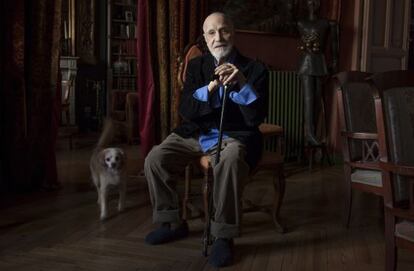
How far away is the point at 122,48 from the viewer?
24.2ft

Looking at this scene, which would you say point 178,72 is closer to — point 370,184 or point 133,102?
point 370,184

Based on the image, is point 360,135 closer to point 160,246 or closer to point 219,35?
point 219,35

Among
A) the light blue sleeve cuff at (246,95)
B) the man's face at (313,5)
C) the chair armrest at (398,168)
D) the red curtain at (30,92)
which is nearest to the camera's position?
the chair armrest at (398,168)

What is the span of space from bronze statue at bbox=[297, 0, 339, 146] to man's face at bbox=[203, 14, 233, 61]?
7.04ft

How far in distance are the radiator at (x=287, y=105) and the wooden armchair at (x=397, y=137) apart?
282 cm

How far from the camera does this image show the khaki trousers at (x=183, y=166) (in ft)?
6.50

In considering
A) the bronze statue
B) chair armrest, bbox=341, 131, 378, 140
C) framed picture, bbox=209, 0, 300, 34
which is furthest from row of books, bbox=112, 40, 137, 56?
chair armrest, bbox=341, 131, 378, 140

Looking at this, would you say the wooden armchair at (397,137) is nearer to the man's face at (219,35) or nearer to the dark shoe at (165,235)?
the man's face at (219,35)

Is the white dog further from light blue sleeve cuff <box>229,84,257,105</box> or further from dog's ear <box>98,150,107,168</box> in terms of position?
light blue sleeve cuff <box>229,84,257,105</box>

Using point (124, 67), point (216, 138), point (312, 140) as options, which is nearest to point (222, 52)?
point (216, 138)

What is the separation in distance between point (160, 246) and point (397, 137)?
1.16 metres

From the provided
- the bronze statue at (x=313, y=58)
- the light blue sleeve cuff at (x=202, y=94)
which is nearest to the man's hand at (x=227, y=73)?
the light blue sleeve cuff at (x=202, y=94)

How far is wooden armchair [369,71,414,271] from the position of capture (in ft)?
4.99

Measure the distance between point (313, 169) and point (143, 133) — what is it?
1594 mm
